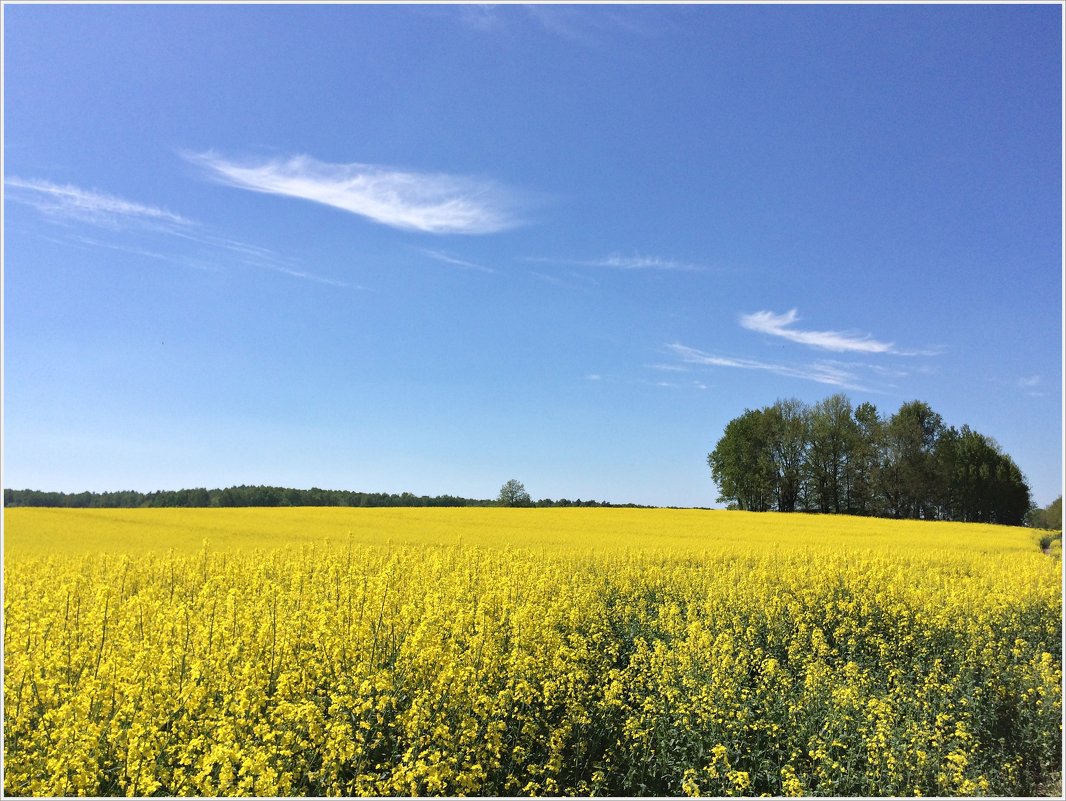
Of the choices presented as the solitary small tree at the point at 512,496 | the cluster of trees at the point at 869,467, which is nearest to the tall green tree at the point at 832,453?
the cluster of trees at the point at 869,467

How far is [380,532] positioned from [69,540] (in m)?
8.45

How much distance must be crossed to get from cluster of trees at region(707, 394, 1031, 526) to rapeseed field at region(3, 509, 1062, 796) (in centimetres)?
3993

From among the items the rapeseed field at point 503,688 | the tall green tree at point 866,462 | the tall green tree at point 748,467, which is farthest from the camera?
the tall green tree at point 748,467

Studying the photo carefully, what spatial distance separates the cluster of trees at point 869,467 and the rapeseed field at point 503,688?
3993cm

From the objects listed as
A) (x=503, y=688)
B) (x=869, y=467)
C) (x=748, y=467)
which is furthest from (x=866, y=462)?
(x=503, y=688)

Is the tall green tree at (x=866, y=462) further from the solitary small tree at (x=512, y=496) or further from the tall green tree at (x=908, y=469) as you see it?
the solitary small tree at (x=512, y=496)

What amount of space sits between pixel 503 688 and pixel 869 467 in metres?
49.4

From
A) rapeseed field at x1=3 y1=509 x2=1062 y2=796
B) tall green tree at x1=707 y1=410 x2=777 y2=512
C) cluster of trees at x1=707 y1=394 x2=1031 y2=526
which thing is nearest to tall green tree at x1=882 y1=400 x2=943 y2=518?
cluster of trees at x1=707 y1=394 x2=1031 y2=526

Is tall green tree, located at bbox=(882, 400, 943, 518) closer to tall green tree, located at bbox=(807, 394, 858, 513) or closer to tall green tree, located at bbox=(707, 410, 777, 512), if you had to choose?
tall green tree, located at bbox=(807, 394, 858, 513)

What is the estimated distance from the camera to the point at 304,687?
17.7 ft

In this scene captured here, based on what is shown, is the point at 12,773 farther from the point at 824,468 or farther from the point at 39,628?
the point at 824,468

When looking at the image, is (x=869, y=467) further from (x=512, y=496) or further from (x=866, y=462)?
(x=512, y=496)

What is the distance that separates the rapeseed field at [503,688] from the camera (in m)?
4.73

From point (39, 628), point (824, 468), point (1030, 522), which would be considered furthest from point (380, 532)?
point (1030, 522)
